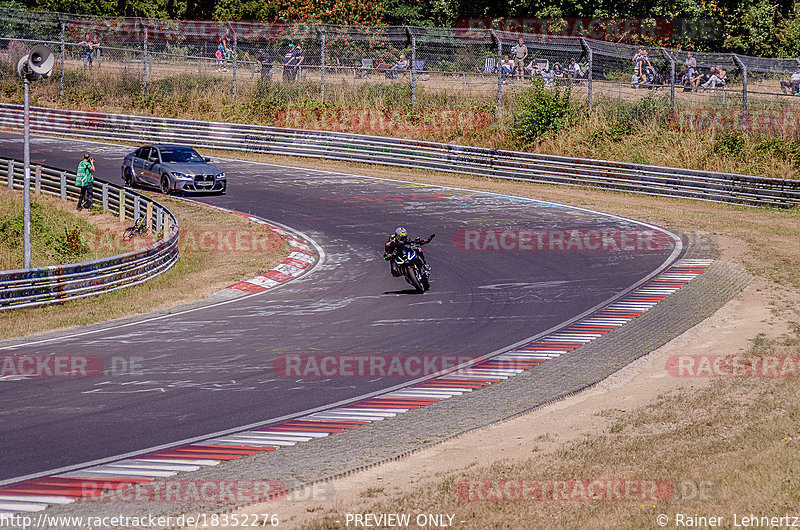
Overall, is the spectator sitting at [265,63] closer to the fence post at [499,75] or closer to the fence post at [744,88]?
the fence post at [499,75]

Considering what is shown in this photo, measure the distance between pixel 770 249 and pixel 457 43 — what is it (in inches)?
610

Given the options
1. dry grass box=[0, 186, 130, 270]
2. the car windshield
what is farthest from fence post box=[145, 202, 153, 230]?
the car windshield

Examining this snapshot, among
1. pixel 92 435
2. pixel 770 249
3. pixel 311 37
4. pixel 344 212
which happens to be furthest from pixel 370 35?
pixel 92 435

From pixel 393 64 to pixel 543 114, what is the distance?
251 inches

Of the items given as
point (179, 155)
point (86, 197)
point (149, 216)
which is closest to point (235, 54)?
point (179, 155)

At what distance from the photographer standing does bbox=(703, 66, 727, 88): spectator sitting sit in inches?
776

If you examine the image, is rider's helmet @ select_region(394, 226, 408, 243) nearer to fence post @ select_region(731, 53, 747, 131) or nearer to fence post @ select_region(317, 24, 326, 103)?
fence post @ select_region(731, 53, 747, 131)

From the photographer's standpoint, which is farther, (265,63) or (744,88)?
(265,63)

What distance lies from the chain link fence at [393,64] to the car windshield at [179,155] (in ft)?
28.7

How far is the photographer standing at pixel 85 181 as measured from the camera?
26.8 metres

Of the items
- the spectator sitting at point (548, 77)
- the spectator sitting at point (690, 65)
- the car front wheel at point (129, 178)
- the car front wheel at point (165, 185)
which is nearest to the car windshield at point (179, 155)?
the car front wheel at point (165, 185)

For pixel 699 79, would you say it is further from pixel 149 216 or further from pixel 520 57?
pixel 149 216

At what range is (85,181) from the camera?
1065 inches

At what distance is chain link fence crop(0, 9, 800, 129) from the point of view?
30.9 m
